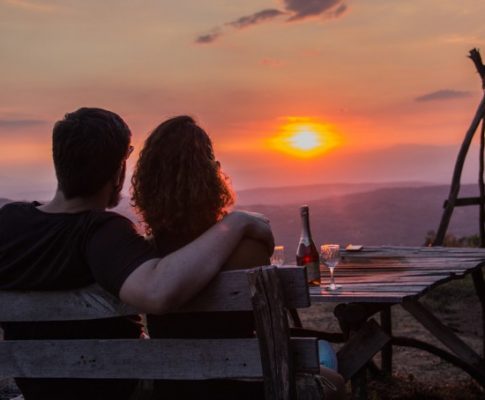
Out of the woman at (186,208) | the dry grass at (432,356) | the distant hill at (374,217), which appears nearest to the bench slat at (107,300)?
the woman at (186,208)

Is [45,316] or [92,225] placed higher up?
[92,225]

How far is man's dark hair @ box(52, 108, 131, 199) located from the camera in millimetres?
2574

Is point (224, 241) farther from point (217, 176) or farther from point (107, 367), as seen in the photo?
point (107, 367)

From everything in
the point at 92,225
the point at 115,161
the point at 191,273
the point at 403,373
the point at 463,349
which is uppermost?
the point at 115,161

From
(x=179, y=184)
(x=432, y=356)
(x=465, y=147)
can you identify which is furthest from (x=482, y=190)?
(x=179, y=184)

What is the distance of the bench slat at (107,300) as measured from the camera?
2.37m

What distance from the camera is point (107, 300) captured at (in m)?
2.49

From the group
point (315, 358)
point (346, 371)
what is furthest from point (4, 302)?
point (346, 371)

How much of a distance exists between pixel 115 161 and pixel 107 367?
740 mm

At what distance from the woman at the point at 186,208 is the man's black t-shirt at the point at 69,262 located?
0.73 feet

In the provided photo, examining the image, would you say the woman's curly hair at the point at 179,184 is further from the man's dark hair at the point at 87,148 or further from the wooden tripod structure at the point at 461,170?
the wooden tripod structure at the point at 461,170

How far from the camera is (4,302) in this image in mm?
2631

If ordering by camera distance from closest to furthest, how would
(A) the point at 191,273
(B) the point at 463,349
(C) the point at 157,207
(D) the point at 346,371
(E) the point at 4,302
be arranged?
(A) the point at 191,273, (E) the point at 4,302, (C) the point at 157,207, (D) the point at 346,371, (B) the point at 463,349

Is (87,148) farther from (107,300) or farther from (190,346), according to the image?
(190,346)
